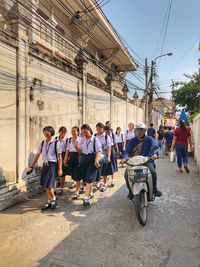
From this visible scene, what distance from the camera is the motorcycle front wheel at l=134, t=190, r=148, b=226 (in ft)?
15.8

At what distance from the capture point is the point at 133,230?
476 centimetres

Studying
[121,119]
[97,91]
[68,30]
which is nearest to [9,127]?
[97,91]

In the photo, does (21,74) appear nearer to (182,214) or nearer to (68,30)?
(182,214)

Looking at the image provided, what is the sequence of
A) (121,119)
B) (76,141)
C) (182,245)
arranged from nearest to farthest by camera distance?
(182,245) < (76,141) < (121,119)

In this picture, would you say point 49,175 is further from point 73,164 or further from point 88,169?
point 73,164

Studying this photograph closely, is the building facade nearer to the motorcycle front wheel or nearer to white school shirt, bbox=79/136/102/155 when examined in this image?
white school shirt, bbox=79/136/102/155

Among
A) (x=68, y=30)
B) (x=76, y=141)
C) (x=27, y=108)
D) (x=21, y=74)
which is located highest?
(x=68, y=30)

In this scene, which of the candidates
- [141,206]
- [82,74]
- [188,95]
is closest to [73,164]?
[141,206]

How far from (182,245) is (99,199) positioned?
2.75 metres

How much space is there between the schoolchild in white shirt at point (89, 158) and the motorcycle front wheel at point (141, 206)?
4.37 ft

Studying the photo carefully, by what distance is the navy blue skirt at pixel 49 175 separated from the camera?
5863 mm

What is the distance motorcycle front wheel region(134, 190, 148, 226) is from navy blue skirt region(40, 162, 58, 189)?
1.81 metres

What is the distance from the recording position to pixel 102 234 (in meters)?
4.60

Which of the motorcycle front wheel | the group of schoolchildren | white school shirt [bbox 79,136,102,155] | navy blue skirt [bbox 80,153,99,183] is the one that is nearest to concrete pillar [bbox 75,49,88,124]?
the group of schoolchildren
